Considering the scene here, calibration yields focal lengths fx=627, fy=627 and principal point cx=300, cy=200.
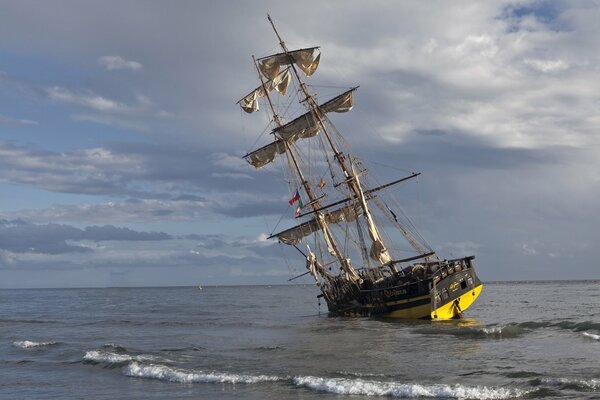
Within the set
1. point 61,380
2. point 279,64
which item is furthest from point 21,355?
point 279,64

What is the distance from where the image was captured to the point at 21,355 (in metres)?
30.2

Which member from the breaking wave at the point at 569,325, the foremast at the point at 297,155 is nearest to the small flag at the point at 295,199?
the foremast at the point at 297,155

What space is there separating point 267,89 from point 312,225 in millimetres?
13632

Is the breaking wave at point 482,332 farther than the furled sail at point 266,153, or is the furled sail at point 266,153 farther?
the furled sail at point 266,153

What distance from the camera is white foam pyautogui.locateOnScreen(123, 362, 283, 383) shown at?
21.4m

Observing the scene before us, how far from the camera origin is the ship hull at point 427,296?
1548 inches

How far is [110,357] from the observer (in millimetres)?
27531

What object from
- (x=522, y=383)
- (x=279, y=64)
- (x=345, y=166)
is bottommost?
(x=522, y=383)

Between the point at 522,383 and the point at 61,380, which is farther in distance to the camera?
the point at 61,380

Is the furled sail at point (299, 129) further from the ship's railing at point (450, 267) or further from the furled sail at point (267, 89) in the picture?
the ship's railing at point (450, 267)

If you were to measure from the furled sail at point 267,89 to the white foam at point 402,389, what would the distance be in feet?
134

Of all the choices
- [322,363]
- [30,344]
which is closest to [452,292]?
[322,363]

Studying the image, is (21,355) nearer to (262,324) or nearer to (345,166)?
(262,324)

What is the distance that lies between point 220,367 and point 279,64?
37182 millimetres
